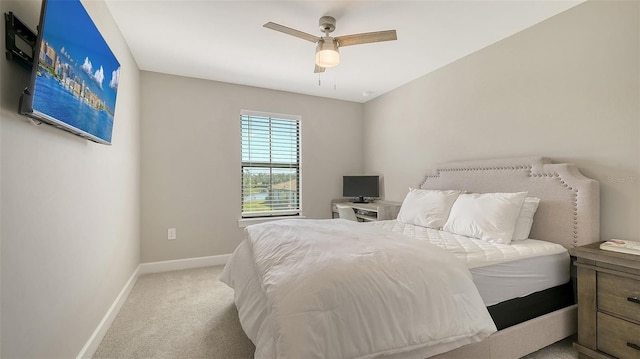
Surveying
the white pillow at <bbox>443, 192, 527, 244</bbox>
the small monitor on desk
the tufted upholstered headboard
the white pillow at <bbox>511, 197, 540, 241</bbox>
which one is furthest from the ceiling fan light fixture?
the small monitor on desk

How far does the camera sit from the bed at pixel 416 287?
1158 millimetres

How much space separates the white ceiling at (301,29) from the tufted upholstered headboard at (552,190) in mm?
1200

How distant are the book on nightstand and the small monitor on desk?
2.66 metres

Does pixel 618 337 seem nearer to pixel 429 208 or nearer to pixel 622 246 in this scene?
pixel 622 246

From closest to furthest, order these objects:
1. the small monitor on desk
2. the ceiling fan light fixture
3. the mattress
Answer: the mattress
the ceiling fan light fixture
the small monitor on desk

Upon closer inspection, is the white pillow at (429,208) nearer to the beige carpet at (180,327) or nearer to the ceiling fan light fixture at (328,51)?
the beige carpet at (180,327)

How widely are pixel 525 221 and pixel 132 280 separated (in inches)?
150

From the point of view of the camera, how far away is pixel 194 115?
361 centimetres

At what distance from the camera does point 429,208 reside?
8.86ft

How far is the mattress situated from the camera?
1664 mm

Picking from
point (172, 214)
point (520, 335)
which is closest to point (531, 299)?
point (520, 335)

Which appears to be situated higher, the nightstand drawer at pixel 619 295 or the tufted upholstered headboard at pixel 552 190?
the tufted upholstered headboard at pixel 552 190

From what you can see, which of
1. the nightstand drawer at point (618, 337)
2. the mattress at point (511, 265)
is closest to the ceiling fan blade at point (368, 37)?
the mattress at point (511, 265)

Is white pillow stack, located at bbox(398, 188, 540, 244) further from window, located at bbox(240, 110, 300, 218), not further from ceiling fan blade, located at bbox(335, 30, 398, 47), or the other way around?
window, located at bbox(240, 110, 300, 218)
